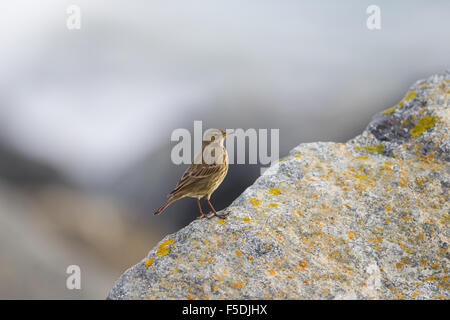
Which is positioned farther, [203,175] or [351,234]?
[203,175]

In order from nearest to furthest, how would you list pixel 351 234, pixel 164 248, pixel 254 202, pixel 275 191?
pixel 164 248 < pixel 351 234 < pixel 254 202 < pixel 275 191

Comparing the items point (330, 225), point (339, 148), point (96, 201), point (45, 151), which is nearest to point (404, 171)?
point (339, 148)

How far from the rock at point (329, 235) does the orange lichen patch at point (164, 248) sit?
0.04ft

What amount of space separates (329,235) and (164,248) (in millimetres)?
1949

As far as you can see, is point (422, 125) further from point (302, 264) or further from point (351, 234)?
point (302, 264)

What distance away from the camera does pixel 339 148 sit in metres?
6.56

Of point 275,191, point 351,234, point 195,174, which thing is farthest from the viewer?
point 195,174

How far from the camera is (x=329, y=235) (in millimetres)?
4961

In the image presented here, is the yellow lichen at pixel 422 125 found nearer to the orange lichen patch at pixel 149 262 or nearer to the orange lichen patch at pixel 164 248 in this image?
the orange lichen patch at pixel 164 248

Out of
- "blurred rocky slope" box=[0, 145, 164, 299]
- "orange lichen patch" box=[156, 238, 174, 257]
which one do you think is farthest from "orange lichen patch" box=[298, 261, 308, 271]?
"blurred rocky slope" box=[0, 145, 164, 299]

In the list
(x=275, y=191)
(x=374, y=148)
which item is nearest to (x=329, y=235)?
(x=275, y=191)

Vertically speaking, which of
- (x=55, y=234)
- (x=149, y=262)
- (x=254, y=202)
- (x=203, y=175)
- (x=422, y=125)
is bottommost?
(x=55, y=234)

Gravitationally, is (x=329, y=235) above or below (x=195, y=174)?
below
